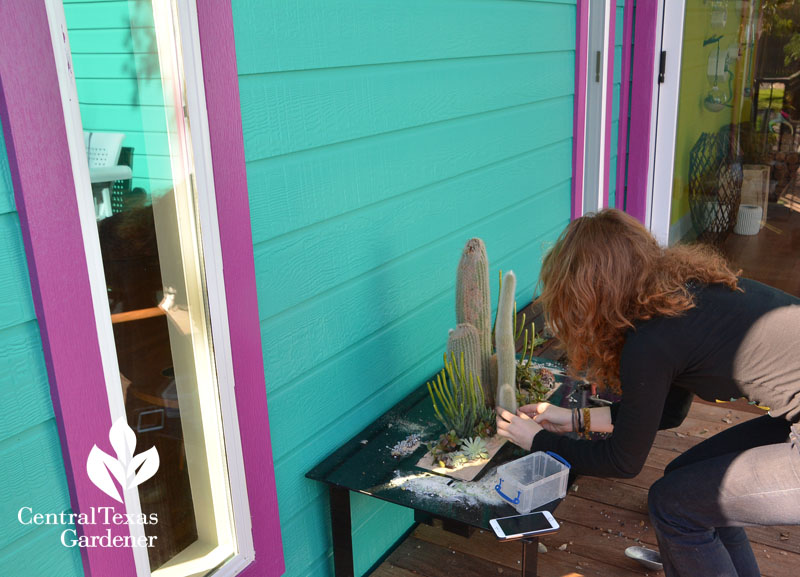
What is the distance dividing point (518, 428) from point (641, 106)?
273 centimetres

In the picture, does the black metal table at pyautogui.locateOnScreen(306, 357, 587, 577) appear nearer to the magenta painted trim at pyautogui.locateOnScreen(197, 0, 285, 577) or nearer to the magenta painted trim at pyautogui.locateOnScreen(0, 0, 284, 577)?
the magenta painted trim at pyautogui.locateOnScreen(197, 0, 285, 577)

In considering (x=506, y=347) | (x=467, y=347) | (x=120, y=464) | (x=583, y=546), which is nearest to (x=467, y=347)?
(x=467, y=347)

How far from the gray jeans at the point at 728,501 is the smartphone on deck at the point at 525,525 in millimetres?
337

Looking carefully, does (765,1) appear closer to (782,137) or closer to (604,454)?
(782,137)

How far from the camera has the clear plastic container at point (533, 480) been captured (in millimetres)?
1581

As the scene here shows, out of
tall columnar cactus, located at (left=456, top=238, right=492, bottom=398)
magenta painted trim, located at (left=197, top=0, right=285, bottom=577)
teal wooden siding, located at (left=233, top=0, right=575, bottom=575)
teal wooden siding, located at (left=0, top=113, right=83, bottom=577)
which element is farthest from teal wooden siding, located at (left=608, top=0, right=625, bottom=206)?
teal wooden siding, located at (left=0, top=113, right=83, bottom=577)

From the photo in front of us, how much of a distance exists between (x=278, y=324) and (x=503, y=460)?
67cm

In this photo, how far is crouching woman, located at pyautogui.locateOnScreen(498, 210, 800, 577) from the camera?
1.58 metres

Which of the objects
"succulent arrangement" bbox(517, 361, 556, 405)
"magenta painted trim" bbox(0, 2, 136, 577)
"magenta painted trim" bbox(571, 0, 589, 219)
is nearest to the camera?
"magenta painted trim" bbox(0, 2, 136, 577)

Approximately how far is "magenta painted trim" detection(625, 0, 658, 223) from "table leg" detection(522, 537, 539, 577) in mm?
2905

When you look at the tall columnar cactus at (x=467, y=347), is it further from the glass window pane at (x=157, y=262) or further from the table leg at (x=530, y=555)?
the glass window pane at (x=157, y=262)

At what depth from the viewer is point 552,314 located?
167 centimetres

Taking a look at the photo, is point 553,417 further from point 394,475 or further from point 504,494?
point 394,475

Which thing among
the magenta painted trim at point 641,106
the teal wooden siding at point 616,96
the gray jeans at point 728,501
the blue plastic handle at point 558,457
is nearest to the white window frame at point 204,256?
the blue plastic handle at point 558,457
